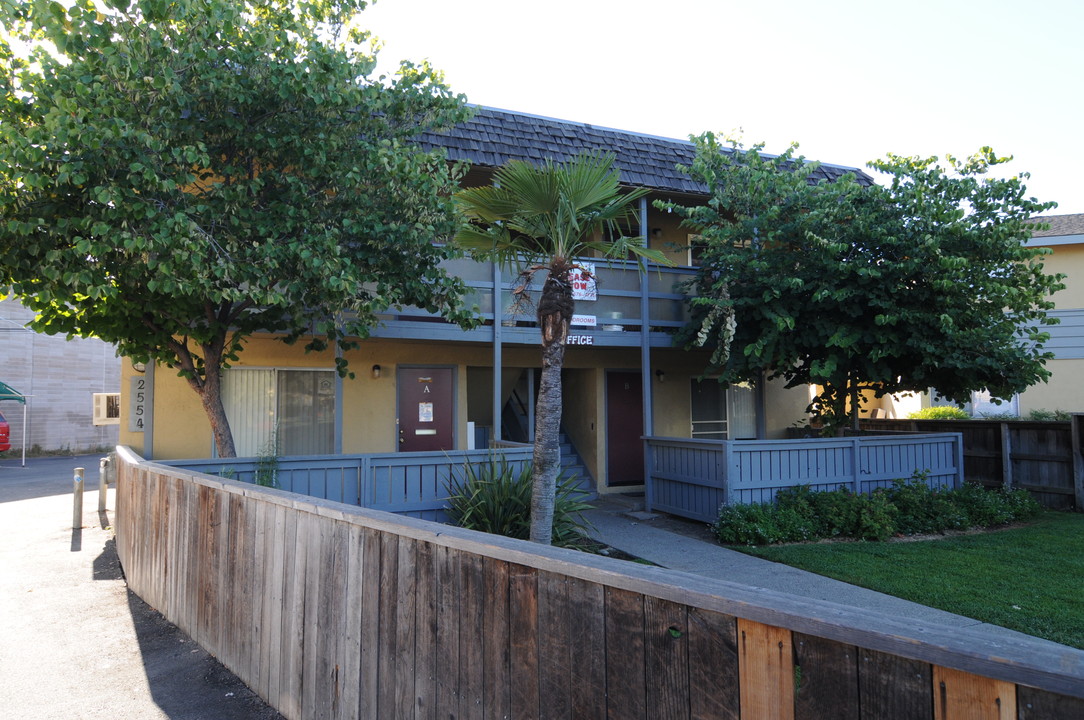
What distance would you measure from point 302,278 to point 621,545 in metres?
4.93

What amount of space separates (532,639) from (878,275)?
904cm

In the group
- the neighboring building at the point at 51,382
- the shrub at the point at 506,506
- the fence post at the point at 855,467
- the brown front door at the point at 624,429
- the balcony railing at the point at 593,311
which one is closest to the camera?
the shrub at the point at 506,506

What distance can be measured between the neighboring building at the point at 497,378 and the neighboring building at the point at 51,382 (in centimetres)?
1966

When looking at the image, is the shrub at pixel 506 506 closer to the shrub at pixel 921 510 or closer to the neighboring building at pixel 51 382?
the shrub at pixel 921 510

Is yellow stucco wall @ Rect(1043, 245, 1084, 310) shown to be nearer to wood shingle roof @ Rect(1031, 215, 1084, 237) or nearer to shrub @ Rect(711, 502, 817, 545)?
wood shingle roof @ Rect(1031, 215, 1084, 237)

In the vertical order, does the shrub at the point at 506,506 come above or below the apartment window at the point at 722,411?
below

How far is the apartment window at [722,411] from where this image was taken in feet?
49.7

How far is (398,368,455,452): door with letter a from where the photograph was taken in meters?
12.8

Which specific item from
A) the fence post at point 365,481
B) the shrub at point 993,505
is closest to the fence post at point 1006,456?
the shrub at point 993,505

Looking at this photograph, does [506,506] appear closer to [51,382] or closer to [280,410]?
[280,410]

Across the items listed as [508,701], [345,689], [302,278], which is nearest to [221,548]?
[345,689]

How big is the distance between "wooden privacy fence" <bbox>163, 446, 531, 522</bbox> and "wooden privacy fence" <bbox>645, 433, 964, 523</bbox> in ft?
9.12

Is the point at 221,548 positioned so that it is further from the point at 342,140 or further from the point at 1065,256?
the point at 1065,256

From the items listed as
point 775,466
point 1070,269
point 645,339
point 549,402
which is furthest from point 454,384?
point 1070,269
